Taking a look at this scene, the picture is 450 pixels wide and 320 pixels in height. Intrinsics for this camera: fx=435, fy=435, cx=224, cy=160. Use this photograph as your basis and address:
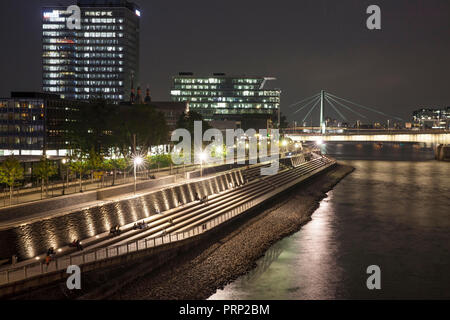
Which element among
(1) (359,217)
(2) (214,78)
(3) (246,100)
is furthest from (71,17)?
(1) (359,217)

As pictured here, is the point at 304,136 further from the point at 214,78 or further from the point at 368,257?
the point at 368,257

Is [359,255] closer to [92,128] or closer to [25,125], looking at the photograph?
[92,128]

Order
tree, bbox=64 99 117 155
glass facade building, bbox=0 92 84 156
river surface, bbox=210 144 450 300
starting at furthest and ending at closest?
1. glass facade building, bbox=0 92 84 156
2. tree, bbox=64 99 117 155
3. river surface, bbox=210 144 450 300

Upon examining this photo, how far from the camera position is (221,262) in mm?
23266

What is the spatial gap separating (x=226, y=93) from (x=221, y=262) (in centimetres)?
13505

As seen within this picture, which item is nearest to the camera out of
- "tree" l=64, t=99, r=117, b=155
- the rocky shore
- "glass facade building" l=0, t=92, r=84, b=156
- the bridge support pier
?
the rocky shore

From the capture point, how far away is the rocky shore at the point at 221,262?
62.8 ft

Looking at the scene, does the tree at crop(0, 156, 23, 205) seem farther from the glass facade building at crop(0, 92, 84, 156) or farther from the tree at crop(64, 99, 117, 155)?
the glass facade building at crop(0, 92, 84, 156)

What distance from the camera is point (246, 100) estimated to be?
15512 cm

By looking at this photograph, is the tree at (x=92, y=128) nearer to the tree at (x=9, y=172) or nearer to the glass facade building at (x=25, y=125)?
the glass facade building at (x=25, y=125)

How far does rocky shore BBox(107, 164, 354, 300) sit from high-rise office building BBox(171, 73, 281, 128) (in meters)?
117

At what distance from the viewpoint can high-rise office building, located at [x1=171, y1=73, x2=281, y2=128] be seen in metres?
154

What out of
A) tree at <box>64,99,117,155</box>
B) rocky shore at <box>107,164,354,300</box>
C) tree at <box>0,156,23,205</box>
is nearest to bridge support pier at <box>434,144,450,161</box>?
rocky shore at <box>107,164,354,300</box>

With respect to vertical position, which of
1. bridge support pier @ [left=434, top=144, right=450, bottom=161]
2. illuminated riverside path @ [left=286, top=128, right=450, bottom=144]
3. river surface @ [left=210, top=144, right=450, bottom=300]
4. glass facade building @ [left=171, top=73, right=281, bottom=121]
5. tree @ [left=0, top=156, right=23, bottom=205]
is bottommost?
river surface @ [left=210, top=144, right=450, bottom=300]
